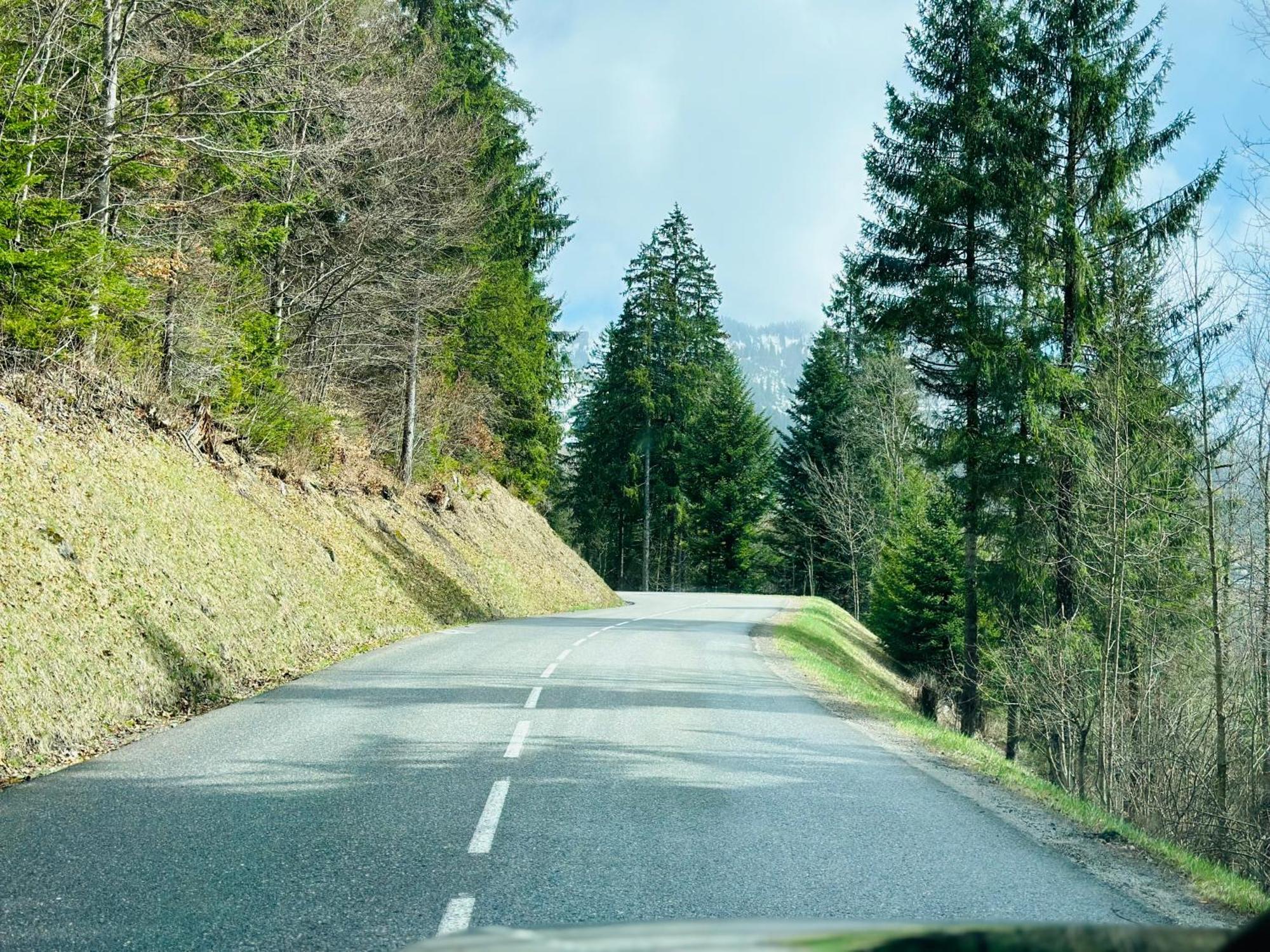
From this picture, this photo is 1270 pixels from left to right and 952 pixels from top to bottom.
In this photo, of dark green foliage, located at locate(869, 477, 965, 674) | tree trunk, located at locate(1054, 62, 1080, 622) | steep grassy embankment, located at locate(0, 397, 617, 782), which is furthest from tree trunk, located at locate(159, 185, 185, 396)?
dark green foliage, located at locate(869, 477, 965, 674)

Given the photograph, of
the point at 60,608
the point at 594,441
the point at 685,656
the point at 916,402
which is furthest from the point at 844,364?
the point at 60,608

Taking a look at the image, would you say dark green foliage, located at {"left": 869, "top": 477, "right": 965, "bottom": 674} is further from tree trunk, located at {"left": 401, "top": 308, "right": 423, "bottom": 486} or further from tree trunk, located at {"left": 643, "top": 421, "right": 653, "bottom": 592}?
tree trunk, located at {"left": 643, "top": 421, "right": 653, "bottom": 592}

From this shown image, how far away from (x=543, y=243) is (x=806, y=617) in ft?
60.3

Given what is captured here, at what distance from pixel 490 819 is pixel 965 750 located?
6.34m

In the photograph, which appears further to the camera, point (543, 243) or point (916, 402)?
point (916, 402)

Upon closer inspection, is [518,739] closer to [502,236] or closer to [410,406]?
[410,406]

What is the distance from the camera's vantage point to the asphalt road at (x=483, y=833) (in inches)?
179

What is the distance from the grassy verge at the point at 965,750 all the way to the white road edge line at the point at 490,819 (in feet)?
14.4

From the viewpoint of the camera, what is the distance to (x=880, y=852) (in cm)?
565

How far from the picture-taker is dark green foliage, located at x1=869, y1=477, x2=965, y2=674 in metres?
30.1

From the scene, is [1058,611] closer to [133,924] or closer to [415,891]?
[415,891]

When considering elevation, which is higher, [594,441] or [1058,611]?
[594,441]

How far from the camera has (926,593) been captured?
3100 centimetres

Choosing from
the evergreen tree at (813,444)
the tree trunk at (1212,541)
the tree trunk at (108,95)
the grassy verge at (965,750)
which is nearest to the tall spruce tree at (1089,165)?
the tree trunk at (1212,541)
